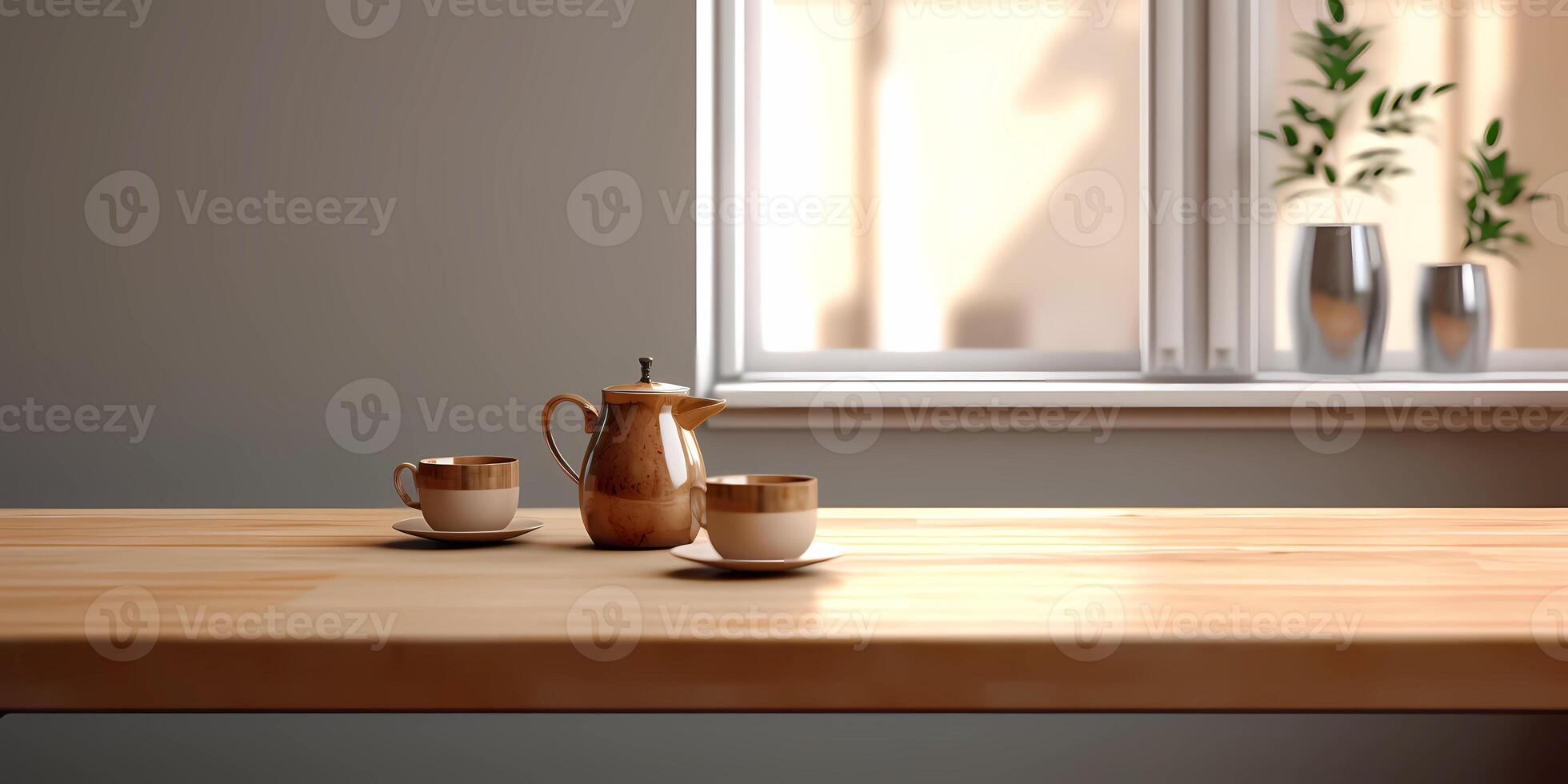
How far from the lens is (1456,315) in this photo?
2078 millimetres

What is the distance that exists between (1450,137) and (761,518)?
188cm

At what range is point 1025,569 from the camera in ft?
2.98

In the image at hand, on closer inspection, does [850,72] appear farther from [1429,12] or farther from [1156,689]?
[1156,689]

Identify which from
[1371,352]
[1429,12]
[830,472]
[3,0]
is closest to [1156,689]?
[830,472]

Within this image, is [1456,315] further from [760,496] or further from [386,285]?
[386,285]

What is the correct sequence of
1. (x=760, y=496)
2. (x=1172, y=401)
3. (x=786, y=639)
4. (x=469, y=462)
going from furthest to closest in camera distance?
(x=1172, y=401)
(x=469, y=462)
(x=760, y=496)
(x=786, y=639)

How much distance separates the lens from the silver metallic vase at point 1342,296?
205 centimetres

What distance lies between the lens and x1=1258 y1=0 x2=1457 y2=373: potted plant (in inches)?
81.0

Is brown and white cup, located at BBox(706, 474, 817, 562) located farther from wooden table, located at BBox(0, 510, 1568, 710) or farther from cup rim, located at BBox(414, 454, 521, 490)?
cup rim, located at BBox(414, 454, 521, 490)

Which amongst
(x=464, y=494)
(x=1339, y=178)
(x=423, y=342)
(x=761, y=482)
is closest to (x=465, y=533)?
(x=464, y=494)

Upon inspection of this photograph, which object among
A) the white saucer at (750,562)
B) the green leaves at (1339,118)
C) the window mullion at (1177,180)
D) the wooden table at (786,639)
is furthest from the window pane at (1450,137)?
the white saucer at (750,562)

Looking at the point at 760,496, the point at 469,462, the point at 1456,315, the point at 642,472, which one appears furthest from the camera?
the point at 1456,315

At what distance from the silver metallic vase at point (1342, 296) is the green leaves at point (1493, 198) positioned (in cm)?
22

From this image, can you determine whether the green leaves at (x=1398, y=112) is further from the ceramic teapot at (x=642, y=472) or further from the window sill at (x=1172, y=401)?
the ceramic teapot at (x=642, y=472)
